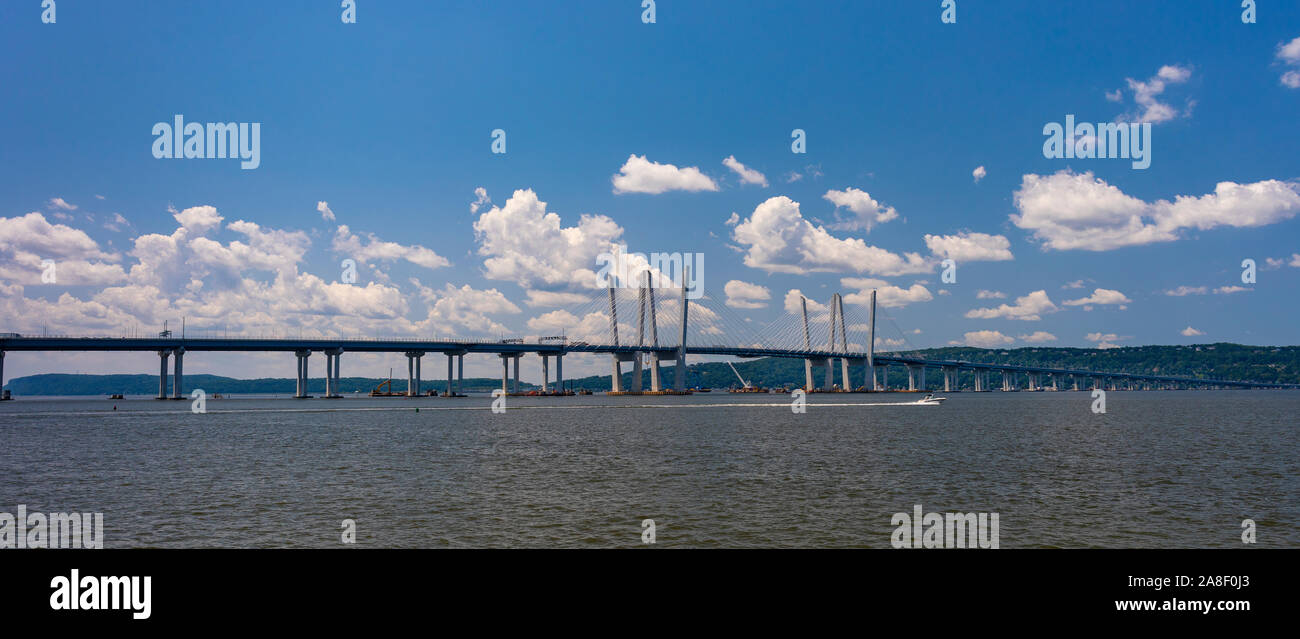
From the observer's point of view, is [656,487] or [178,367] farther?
[178,367]

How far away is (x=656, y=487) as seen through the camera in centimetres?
3672

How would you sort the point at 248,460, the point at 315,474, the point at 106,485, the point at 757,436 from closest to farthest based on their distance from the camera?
the point at 106,485, the point at 315,474, the point at 248,460, the point at 757,436

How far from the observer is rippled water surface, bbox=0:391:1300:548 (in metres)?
26.0

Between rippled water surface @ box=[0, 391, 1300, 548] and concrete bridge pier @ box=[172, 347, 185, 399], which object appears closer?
rippled water surface @ box=[0, 391, 1300, 548]

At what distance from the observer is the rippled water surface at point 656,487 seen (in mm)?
25969

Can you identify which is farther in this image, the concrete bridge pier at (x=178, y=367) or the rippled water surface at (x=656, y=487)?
the concrete bridge pier at (x=178, y=367)

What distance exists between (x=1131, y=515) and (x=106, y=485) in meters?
43.3

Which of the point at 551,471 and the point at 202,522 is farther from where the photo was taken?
the point at 551,471

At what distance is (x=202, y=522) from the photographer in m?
28.1
